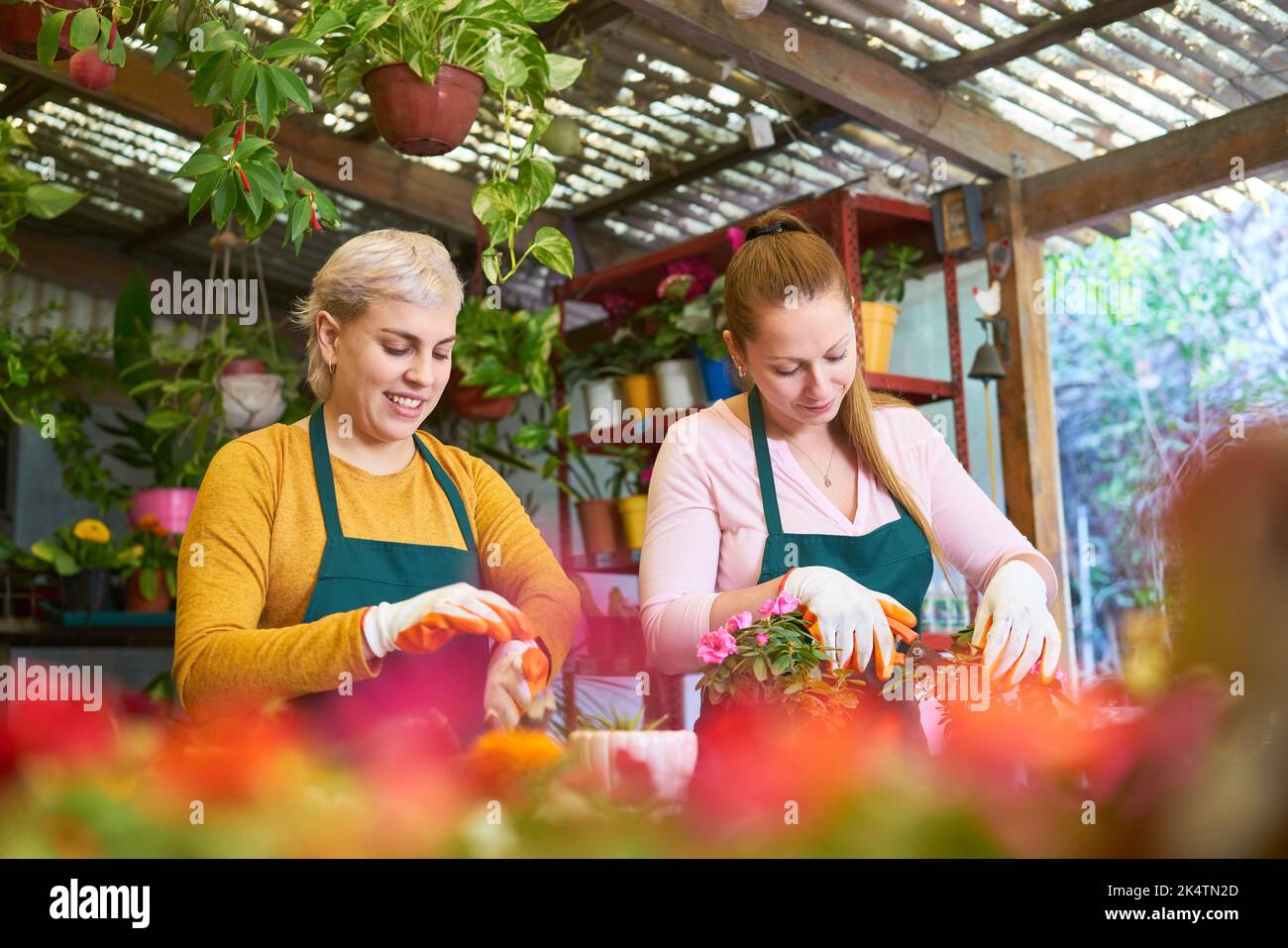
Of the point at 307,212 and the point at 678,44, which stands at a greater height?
the point at 678,44

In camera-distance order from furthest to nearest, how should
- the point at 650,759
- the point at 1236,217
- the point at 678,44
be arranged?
the point at 1236,217 < the point at 678,44 < the point at 650,759

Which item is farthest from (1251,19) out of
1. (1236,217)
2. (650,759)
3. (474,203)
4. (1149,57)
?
(1236,217)

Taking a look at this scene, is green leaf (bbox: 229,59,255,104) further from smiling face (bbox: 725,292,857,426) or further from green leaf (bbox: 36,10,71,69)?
smiling face (bbox: 725,292,857,426)

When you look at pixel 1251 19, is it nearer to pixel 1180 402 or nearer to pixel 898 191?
pixel 898 191

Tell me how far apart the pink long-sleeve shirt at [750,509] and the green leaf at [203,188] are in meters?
0.61

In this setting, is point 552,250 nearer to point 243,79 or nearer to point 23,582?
point 243,79

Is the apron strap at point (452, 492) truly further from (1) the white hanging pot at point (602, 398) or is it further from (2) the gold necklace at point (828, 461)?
(1) the white hanging pot at point (602, 398)

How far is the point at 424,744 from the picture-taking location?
0.59 meters

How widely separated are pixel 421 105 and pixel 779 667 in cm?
102

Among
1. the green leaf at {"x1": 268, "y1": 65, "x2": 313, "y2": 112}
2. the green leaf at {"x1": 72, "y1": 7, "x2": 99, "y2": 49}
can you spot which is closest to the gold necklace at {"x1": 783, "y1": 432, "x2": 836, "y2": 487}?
the green leaf at {"x1": 268, "y1": 65, "x2": 313, "y2": 112}

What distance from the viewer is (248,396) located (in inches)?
168

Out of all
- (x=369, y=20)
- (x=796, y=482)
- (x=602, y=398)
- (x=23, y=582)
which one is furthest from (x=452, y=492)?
(x=23, y=582)
